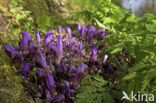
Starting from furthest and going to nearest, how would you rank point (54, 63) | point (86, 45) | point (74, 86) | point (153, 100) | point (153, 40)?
point (86, 45)
point (54, 63)
point (74, 86)
point (153, 100)
point (153, 40)

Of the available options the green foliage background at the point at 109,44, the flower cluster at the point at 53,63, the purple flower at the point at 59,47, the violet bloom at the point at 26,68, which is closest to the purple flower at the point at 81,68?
the flower cluster at the point at 53,63

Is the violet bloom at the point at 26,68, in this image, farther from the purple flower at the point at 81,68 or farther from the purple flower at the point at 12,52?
the purple flower at the point at 81,68

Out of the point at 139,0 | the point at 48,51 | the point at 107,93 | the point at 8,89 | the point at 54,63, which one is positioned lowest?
the point at 107,93

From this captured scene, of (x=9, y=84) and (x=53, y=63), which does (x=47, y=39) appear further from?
(x=9, y=84)

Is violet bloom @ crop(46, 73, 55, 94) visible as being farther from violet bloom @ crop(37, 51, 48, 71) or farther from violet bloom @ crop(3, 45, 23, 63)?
violet bloom @ crop(3, 45, 23, 63)

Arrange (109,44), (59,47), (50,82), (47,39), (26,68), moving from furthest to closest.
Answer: (109,44) → (47,39) → (59,47) → (26,68) → (50,82)

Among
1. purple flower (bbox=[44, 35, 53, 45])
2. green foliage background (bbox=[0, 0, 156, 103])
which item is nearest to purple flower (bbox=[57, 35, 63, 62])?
purple flower (bbox=[44, 35, 53, 45])

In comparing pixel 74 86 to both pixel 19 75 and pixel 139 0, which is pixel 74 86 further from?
pixel 139 0

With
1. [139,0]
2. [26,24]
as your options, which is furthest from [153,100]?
[139,0]

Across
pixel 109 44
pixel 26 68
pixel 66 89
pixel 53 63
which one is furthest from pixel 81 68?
pixel 109 44
